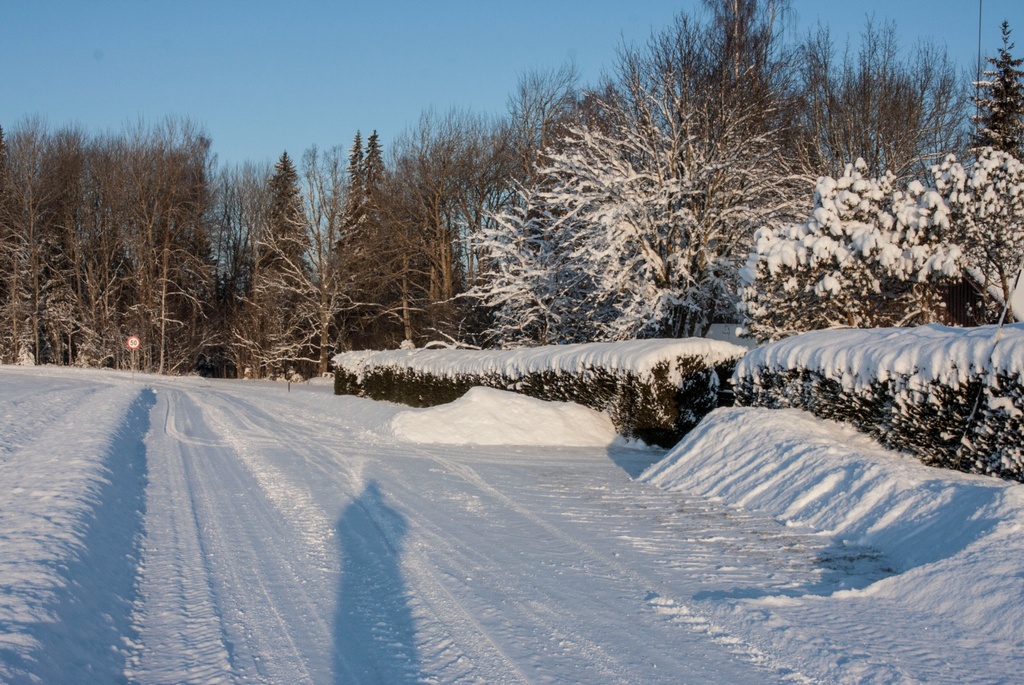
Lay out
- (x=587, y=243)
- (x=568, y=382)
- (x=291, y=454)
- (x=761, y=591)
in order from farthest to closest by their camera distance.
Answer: (x=587, y=243), (x=568, y=382), (x=291, y=454), (x=761, y=591)

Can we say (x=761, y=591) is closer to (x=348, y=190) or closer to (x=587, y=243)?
(x=587, y=243)

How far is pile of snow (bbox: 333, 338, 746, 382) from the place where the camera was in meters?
15.5

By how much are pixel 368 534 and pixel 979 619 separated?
5114 mm

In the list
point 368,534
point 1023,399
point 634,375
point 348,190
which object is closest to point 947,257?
point 634,375

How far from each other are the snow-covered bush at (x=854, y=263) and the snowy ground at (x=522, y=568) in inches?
181

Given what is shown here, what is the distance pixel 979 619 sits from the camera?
207 inches

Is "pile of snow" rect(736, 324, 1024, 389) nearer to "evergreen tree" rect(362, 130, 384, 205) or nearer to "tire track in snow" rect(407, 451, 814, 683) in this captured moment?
"tire track in snow" rect(407, 451, 814, 683)

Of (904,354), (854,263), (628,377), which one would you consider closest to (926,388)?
(904,354)

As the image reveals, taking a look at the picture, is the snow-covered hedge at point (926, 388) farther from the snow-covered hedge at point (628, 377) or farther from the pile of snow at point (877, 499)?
the snow-covered hedge at point (628, 377)

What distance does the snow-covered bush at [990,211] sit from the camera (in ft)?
48.2

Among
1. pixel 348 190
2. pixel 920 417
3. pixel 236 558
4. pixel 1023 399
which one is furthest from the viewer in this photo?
pixel 348 190

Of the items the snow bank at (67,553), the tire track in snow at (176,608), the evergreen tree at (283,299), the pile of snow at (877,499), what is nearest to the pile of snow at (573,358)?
the pile of snow at (877,499)

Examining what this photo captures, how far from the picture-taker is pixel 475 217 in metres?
38.3

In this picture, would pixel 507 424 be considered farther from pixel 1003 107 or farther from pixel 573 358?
pixel 1003 107
